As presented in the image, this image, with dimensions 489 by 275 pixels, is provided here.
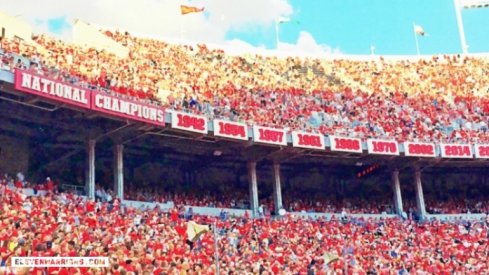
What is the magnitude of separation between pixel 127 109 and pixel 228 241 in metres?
6.09

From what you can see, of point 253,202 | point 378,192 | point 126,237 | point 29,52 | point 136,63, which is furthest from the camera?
point 378,192

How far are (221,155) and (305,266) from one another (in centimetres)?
1092

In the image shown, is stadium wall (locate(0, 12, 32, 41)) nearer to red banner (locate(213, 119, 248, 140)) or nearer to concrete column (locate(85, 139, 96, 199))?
concrete column (locate(85, 139, 96, 199))

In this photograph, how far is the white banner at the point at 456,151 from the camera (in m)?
32.9

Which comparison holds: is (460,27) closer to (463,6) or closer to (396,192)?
(463,6)

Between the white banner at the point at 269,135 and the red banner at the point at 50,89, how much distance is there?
8355mm

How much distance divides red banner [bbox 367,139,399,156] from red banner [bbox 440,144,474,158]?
2.58 meters

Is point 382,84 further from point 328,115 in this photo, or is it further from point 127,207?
point 127,207

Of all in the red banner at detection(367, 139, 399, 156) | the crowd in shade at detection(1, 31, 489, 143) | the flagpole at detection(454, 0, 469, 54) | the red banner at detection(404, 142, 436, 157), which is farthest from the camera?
the flagpole at detection(454, 0, 469, 54)

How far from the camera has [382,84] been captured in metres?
42.9

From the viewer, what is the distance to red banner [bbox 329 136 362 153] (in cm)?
3086

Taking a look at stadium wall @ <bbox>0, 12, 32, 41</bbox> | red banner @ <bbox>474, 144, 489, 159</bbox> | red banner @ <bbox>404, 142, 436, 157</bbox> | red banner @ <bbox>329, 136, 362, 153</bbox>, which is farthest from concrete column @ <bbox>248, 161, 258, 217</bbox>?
stadium wall @ <bbox>0, 12, 32, 41</bbox>

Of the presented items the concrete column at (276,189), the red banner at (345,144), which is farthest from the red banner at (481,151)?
the concrete column at (276,189)

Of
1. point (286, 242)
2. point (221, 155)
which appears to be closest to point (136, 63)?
point (221, 155)
